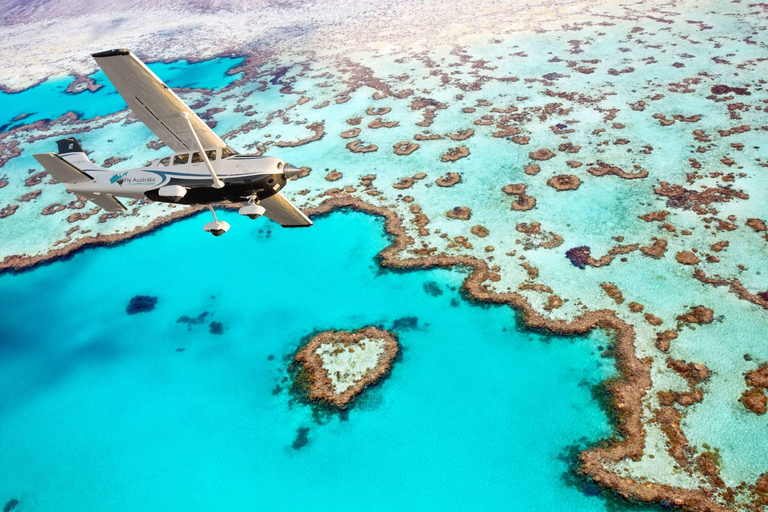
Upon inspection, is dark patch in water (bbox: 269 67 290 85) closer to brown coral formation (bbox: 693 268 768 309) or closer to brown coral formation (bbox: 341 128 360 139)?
brown coral formation (bbox: 341 128 360 139)

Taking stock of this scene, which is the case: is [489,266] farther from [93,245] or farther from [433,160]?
[93,245]

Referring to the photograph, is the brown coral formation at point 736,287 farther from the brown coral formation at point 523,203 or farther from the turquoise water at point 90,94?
the turquoise water at point 90,94

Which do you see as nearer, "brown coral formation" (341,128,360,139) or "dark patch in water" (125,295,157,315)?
"dark patch in water" (125,295,157,315)

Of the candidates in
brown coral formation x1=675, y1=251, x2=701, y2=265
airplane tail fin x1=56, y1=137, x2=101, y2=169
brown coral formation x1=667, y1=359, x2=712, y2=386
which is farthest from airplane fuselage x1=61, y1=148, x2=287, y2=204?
brown coral formation x1=675, y1=251, x2=701, y2=265

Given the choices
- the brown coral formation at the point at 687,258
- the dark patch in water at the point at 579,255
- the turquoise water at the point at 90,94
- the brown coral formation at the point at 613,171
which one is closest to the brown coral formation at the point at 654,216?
the brown coral formation at the point at 687,258

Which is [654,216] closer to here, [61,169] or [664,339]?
[664,339]

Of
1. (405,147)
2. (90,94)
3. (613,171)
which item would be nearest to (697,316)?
(613,171)
